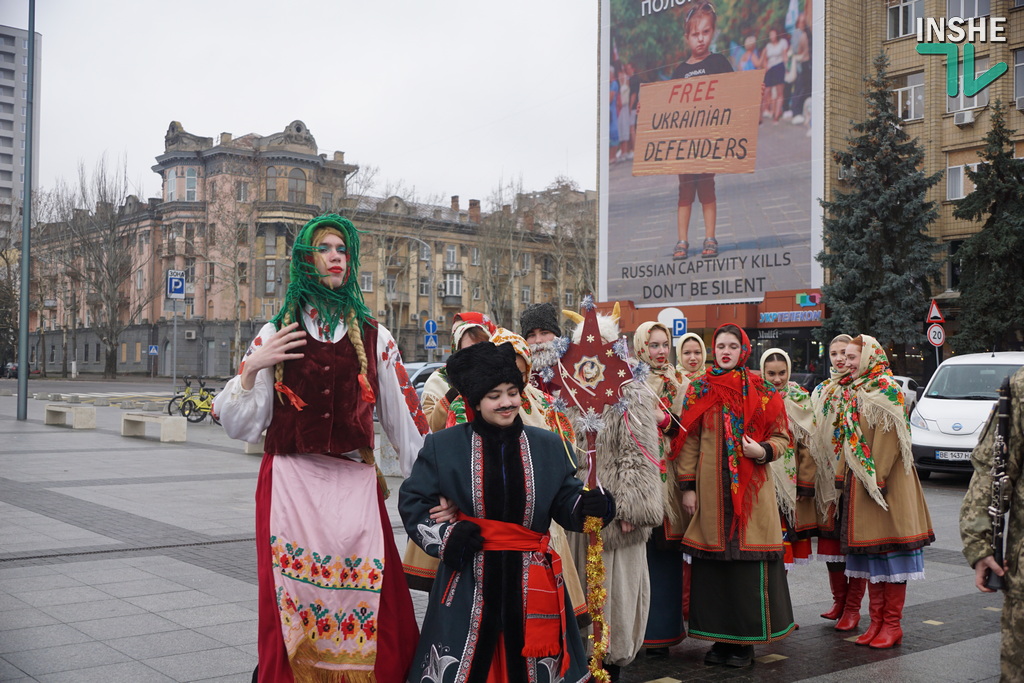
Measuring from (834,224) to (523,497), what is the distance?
98.5 feet

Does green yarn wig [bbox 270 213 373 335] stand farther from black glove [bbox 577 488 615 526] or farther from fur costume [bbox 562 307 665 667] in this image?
fur costume [bbox 562 307 665 667]

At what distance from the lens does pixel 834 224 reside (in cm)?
3178

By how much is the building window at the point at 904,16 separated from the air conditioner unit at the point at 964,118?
3750 mm

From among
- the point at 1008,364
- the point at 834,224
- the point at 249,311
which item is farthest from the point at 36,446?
the point at 249,311

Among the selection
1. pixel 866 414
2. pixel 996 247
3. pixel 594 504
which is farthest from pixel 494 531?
pixel 996 247

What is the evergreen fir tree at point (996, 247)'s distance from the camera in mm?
28672

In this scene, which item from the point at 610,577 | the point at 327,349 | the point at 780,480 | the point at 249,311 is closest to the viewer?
the point at 327,349

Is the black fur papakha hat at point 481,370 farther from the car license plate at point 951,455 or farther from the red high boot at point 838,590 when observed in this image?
the car license plate at point 951,455

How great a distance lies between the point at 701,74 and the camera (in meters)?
40.1

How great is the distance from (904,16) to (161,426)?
95.5 ft

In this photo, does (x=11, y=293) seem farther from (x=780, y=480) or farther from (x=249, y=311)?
(x=780, y=480)

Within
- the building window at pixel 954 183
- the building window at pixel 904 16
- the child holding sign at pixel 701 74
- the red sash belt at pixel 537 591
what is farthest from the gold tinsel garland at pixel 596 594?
the child holding sign at pixel 701 74

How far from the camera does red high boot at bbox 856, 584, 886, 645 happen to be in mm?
6086

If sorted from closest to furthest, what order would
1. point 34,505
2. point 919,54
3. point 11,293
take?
1. point 34,505
2. point 919,54
3. point 11,293
